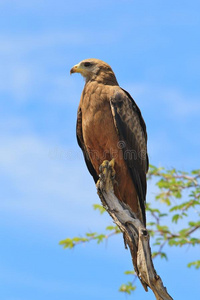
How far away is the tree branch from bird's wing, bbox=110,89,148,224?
0.40 m

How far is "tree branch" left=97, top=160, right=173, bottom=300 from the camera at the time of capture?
573cm

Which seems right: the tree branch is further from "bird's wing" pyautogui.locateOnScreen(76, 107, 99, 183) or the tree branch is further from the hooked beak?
the hooked beak

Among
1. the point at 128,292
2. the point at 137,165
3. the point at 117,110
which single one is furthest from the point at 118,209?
the point at 128,292

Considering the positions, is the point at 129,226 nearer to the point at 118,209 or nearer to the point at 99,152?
the point at 118,209

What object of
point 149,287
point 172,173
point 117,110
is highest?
point 172,173

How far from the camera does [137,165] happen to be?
7.46 m

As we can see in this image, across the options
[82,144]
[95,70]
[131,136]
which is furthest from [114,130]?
[95,70]

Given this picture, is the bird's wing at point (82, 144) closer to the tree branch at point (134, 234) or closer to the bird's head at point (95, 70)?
the bird's head at point (95, 70)

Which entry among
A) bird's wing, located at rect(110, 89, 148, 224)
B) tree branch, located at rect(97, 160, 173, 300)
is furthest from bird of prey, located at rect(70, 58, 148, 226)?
tree branch, located at rect(97, 160, 173, 300)

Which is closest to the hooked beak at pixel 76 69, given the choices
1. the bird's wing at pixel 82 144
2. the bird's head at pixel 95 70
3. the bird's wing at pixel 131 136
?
the bird's head at pixel 95 70

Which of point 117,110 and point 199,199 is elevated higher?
point 199,199

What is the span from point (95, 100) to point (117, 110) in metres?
0.43

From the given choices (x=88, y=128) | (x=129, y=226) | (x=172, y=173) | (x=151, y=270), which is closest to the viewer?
(x=151, y=270)

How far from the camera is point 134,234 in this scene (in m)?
6.25
